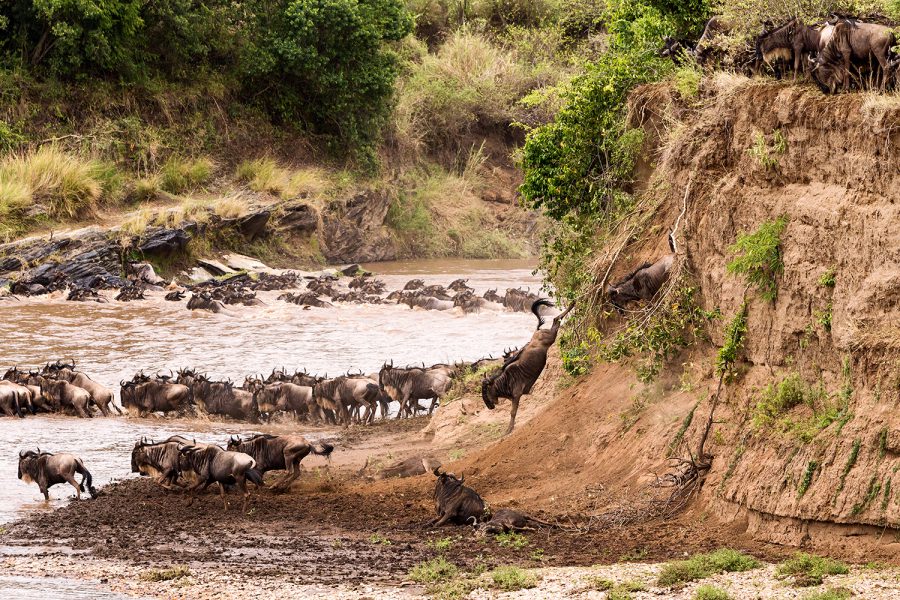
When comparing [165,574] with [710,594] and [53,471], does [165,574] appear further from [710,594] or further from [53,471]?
[710,594]

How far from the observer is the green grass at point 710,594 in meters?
7.64

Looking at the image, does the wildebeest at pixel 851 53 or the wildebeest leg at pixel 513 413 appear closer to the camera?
the wildebeest at pixel 851 53

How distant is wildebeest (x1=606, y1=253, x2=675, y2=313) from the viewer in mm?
12234

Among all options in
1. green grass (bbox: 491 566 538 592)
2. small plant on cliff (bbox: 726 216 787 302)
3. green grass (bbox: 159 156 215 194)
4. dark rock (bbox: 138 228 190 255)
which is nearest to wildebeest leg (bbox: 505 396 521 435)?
small plant on cliff (bbox: 726 216 787 302)

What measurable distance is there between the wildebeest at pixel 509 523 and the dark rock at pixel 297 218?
33.1 metres

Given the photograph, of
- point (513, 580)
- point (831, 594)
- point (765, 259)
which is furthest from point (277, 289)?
point (831, 594)

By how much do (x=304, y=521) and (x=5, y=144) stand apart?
30.6 m

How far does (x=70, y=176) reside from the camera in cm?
3666

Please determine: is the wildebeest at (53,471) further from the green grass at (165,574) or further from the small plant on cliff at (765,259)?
the small plant on cliff at (765,259)

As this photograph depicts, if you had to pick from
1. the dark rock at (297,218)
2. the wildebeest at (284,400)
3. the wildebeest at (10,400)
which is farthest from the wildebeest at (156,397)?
the dark rock at (297,218)

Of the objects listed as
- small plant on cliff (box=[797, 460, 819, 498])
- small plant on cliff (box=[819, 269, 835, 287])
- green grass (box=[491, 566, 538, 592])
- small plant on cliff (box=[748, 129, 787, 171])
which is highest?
small plant on cliff (box=[748, 129, 787, 171])

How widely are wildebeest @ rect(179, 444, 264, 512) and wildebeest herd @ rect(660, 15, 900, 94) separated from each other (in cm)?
700

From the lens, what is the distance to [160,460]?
1357cm

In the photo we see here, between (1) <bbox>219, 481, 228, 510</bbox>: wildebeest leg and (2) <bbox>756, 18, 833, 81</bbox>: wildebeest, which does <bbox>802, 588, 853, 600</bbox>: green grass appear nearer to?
(2) <bbox>756, 18, 833, 81</bbox>: wildebeest
